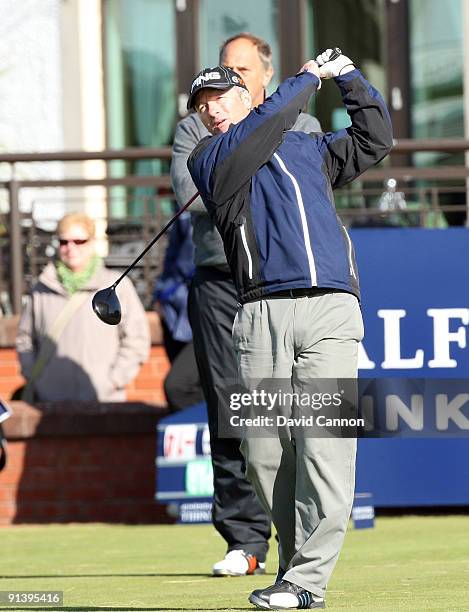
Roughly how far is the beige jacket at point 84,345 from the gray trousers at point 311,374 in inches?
188

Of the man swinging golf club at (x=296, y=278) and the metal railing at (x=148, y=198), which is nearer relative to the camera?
the man swinging golf club at (x=296, y=278)

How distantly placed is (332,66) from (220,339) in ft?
6.29

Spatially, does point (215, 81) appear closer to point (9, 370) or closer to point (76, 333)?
point (76, 333)

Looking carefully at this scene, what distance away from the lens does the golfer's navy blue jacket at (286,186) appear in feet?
17.7

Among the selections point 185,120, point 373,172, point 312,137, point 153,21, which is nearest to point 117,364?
point 373,172

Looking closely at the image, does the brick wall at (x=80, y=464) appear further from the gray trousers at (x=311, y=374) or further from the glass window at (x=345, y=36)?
the glass window at (x=345, y=36)

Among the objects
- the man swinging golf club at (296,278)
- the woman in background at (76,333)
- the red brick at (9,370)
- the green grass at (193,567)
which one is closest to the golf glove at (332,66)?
the man swinging golf club at (296,278)

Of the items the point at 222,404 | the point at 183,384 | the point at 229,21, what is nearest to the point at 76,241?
the point at 183,384

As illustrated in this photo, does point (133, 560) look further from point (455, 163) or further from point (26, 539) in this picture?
point (455, 163)

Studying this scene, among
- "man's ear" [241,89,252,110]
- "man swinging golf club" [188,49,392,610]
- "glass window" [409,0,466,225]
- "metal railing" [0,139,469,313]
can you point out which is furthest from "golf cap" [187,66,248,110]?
"glass window" [409,0,466,225]

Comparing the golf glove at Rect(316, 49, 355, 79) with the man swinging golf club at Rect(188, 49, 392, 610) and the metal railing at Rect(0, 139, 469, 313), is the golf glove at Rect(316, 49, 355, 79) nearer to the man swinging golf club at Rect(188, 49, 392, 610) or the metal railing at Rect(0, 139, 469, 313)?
the man swinging golf club at Rect(188, 49, 392, 610)

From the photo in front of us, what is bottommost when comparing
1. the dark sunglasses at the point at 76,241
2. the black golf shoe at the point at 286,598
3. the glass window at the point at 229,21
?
the black golf shoe at the point at 286,598

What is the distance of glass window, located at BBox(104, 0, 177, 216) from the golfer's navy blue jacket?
9.93 m

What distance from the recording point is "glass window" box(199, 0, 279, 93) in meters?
15.3
